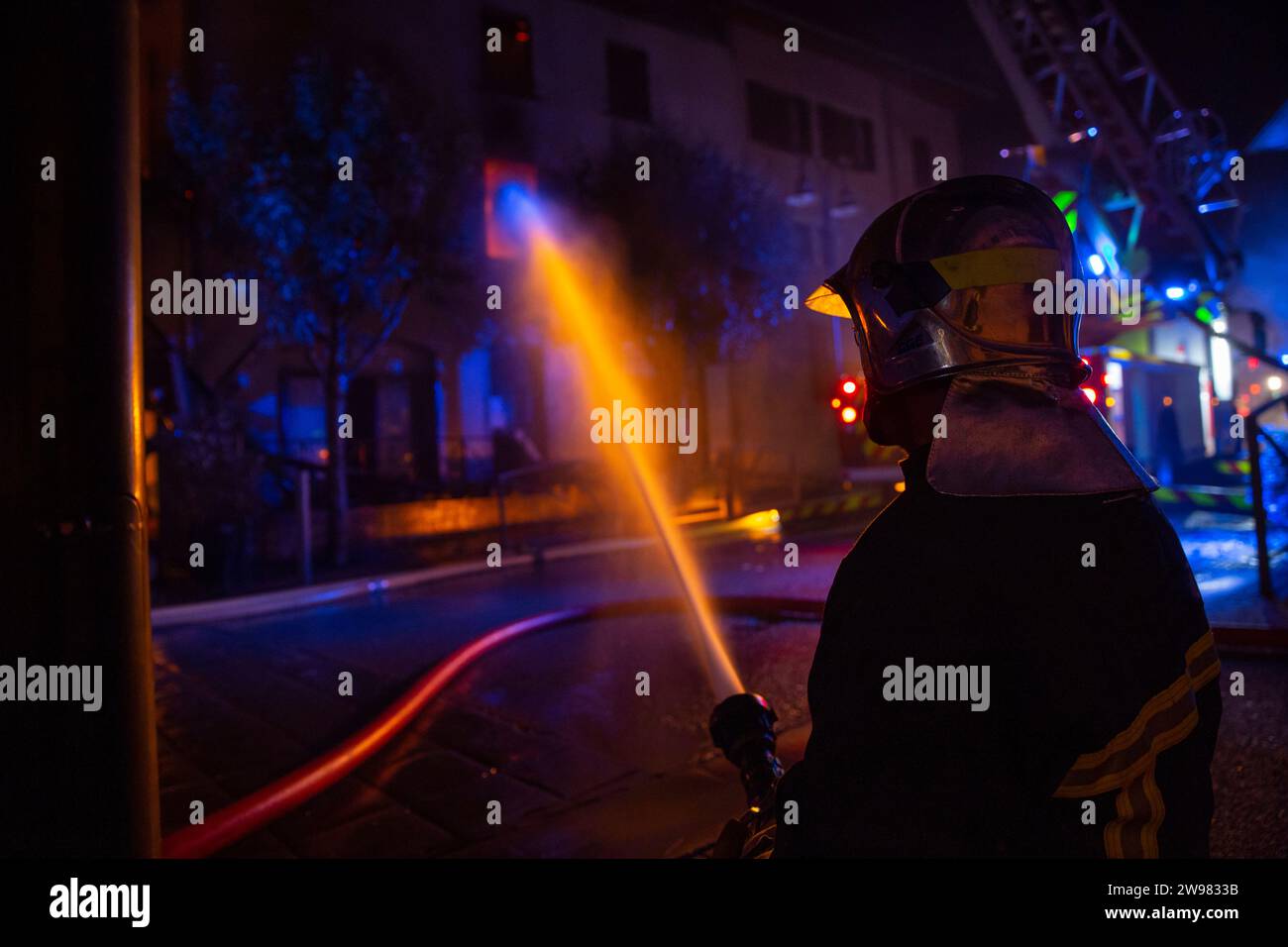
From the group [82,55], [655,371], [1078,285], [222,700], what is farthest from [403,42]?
[1078,285]

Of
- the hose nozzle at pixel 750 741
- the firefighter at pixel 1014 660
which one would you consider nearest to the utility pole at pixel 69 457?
the hose nozzle at pixel 750 741

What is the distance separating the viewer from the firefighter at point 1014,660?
4.17 ft

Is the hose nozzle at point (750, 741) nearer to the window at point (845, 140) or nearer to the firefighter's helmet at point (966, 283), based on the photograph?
the firefighter's helmet at point (966, 283)

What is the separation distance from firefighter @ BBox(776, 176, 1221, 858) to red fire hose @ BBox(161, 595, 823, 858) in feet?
8.13

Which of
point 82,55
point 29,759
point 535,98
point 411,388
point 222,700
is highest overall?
point 535,98

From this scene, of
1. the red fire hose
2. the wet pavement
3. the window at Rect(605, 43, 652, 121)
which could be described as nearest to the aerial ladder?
the window at Rect(605, 43, 652, 121)

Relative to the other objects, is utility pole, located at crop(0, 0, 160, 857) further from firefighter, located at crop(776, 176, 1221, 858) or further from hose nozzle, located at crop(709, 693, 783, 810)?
firefighter, located at crop(776, 176, 1221, 858)

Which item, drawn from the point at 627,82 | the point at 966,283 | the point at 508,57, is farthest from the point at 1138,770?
the point at 627,82

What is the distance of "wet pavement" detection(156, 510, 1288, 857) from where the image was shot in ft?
11.0

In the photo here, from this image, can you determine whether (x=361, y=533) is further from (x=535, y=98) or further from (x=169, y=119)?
(x=535, y=98)

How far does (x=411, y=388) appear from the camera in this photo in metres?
17.5

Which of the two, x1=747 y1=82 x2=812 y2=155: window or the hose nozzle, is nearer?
the hose nozzle

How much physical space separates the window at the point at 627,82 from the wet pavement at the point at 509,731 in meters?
15.4

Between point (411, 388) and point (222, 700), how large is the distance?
12.6 m
